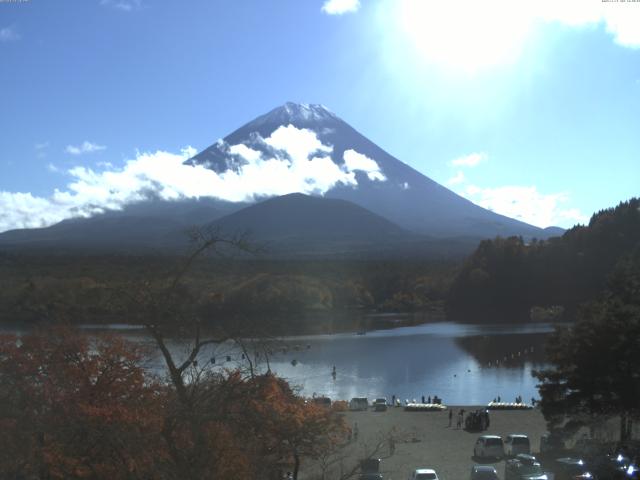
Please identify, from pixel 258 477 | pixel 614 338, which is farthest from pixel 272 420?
pixel 614 338

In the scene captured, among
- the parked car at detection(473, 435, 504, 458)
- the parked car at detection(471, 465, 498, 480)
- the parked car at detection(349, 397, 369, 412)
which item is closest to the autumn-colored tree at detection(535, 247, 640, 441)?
the parked car at detection(473, 435, 504, 458)

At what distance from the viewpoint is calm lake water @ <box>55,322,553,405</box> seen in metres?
18.7

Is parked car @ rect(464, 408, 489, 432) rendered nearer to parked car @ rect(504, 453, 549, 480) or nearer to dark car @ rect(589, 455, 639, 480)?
parked car @ rect(504, 453, 549, 480)

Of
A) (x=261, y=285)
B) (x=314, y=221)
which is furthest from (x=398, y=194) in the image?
(x=261, y=285)

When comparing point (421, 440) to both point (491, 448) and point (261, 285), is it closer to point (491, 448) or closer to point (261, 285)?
point (491, 448)

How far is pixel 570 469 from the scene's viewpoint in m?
7.11

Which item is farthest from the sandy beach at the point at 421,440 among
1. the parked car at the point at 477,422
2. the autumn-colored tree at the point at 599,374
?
the autumn-colored tree at the point at 599,374

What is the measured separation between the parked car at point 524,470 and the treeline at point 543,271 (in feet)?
108

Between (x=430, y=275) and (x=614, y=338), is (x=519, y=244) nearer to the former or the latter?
(x=430, y=275)

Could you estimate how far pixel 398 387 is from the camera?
1952 cm

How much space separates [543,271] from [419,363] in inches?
938

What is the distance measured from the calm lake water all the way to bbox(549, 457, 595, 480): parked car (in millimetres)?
6844

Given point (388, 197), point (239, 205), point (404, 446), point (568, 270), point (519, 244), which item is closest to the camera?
point (404, 446)

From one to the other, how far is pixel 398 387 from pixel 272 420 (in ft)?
52.3
